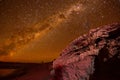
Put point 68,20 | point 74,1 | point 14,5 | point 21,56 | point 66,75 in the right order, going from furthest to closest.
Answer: point 21,56
point 68,20
point 74,1
point 14,5
point 66,75

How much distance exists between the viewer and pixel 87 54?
4.95ft

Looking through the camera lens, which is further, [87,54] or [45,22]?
[45,22]

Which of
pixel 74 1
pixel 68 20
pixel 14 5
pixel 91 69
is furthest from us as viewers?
pixel 68 20

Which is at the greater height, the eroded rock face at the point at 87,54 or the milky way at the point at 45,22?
the milky way at the point at 45,22

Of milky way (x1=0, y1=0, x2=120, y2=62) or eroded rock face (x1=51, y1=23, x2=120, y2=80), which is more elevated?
milky way (x1=0, y1=0, x2=120, y2=62)

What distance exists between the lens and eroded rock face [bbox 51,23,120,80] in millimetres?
1470

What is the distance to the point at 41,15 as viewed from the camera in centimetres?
324

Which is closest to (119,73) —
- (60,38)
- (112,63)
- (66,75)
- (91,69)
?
(112,63)

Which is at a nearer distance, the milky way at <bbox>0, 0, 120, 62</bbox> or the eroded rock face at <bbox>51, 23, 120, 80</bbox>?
the eroded rock face at <bbox>51, 23, 120, 80</bbox>

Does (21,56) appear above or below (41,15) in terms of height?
below

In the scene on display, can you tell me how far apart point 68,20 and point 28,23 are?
631 millimetres

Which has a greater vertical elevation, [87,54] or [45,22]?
[45,22]

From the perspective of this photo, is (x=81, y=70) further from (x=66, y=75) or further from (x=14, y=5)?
(x=14, y=5)

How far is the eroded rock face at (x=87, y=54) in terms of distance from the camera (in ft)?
4.82
